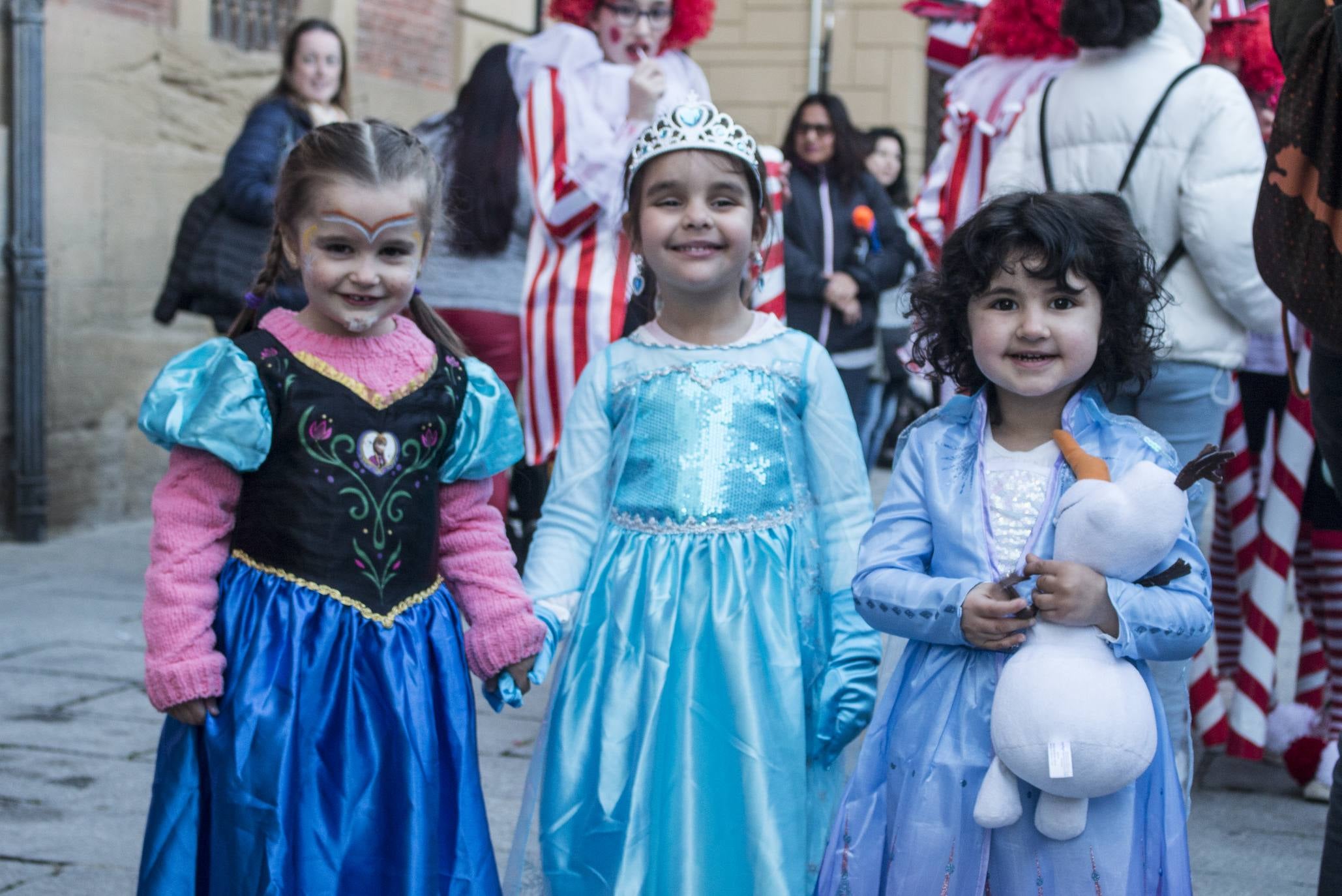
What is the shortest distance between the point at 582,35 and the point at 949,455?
9.26 ft

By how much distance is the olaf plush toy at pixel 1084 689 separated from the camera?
224 cm

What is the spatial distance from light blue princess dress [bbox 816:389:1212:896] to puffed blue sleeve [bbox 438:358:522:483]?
2.19 ft

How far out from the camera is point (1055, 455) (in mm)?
2518

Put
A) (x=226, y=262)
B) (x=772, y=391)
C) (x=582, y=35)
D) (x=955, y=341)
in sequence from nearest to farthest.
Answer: (x=955, y=341) → (x=772, y=391) → (x=582, y=35) → (x=226, y=262)

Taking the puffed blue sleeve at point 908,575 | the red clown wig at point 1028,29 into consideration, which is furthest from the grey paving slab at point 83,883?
the red clown wig at point 1028,29

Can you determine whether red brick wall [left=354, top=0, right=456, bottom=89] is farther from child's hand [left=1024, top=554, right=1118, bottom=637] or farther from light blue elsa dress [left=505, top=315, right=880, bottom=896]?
child's hand [left=1024, top=554, right=1118, bottom=637]

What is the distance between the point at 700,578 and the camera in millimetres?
2920

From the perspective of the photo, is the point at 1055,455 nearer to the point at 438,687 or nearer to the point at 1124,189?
the point at 438,687

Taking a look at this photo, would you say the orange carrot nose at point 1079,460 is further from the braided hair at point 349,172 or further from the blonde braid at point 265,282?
the blonde braid at point 265,282

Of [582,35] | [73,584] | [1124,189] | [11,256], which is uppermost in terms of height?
[582,35]

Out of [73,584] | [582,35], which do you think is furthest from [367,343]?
[73,584]

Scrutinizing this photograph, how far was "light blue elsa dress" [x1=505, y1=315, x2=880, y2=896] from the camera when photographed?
2832 mm

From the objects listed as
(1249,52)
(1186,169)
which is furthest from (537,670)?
(1249,52)

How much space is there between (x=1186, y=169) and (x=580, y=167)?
5.55 feet
